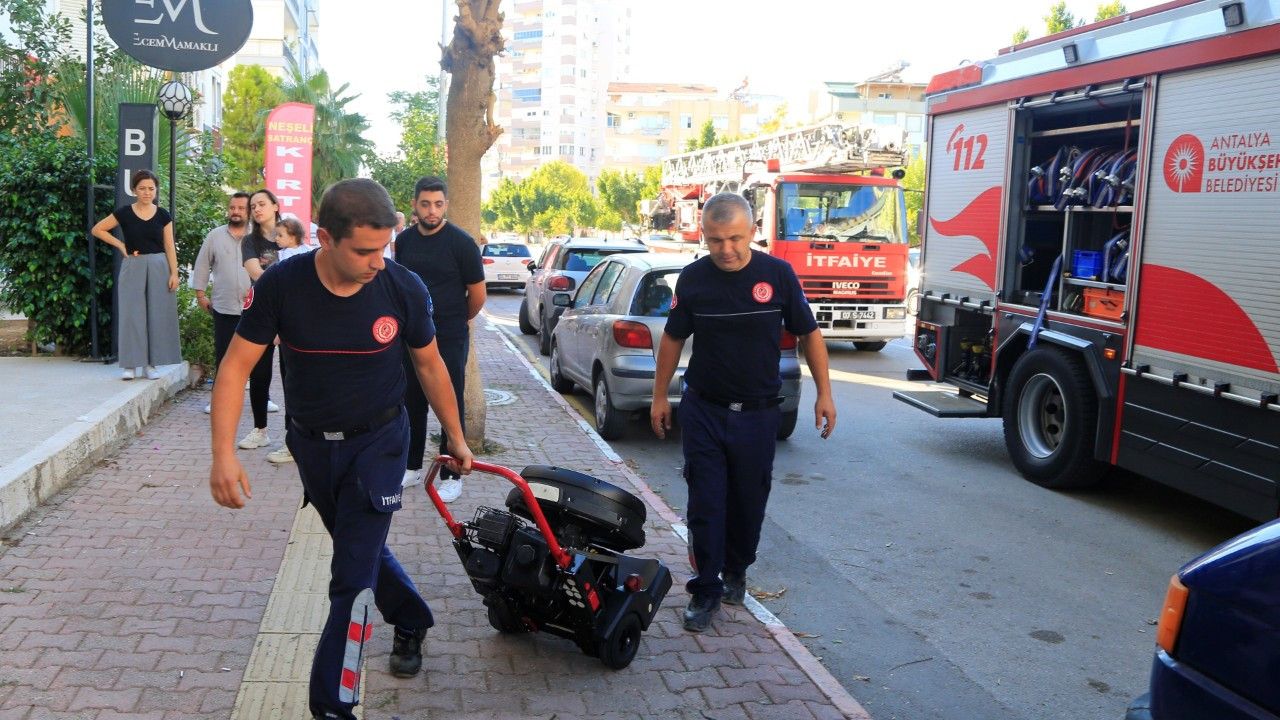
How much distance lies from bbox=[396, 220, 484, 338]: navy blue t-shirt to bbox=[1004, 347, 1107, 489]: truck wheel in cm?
421

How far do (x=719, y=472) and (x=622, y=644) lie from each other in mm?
938

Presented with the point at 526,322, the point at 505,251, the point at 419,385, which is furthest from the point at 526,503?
the point at 505,251

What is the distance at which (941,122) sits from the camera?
988 centimetres

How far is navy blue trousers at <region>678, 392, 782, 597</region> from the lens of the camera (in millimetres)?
4945

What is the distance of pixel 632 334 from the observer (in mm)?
9344

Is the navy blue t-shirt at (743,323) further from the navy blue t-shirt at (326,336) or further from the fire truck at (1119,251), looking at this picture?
the fire truck at (1119,251)

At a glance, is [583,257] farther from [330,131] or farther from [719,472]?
[330,131]

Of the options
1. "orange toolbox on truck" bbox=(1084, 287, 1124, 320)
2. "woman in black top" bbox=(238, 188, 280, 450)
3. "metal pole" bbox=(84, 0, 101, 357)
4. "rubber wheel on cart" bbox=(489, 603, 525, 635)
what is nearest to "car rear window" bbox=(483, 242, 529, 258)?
"metal pole" bbox=(84, 0, 101, 357)

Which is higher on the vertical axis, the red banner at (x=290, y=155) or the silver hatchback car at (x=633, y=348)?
the red banner at (x=290, y=155)

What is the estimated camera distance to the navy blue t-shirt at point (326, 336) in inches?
137

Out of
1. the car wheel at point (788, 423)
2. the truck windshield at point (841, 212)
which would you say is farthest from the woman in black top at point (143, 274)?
the truck windshield at point (841, 212)

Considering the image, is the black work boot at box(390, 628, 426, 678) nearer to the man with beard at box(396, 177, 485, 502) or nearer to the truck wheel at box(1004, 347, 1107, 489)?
the man with beard at box(396, 177, 485, 502)

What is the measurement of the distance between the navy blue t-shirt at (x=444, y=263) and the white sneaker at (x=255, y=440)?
204 cm

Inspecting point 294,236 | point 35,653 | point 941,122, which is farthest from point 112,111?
point 35,653
